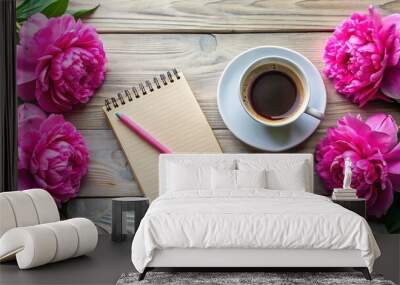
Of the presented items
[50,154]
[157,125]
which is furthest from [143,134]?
[50,154]

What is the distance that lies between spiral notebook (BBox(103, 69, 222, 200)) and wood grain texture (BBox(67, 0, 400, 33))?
43 cm

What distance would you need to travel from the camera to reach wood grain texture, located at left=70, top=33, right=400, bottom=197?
16.3 ft

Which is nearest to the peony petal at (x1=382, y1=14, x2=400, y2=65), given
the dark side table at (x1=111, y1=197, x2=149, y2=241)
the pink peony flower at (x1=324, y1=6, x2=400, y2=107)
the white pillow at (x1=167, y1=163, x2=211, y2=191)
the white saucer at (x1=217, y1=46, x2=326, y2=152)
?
the pink peony flower at (x1=324, y1=6, x2=400, y2=107)

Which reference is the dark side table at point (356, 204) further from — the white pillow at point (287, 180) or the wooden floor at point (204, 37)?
the wooden floor at point (204, 37)

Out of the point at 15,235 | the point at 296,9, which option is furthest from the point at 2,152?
the point at 296,9

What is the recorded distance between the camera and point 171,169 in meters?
Answer: 4.66

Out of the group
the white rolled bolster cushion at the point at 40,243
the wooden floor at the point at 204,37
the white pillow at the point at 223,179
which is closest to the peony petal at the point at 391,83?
the wooden floor at the point at 204,37

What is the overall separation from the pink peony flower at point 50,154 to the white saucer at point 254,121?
1103mm

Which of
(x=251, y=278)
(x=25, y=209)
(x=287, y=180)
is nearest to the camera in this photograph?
(x=251, y=278)

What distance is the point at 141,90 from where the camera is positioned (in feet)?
16.3

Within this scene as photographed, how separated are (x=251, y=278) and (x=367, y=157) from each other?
163cm

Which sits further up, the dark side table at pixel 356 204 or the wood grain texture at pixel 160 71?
the wood grain texture at pixel 160 71

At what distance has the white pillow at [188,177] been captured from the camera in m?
4.56

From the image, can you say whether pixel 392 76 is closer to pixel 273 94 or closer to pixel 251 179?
pixel 273 94
